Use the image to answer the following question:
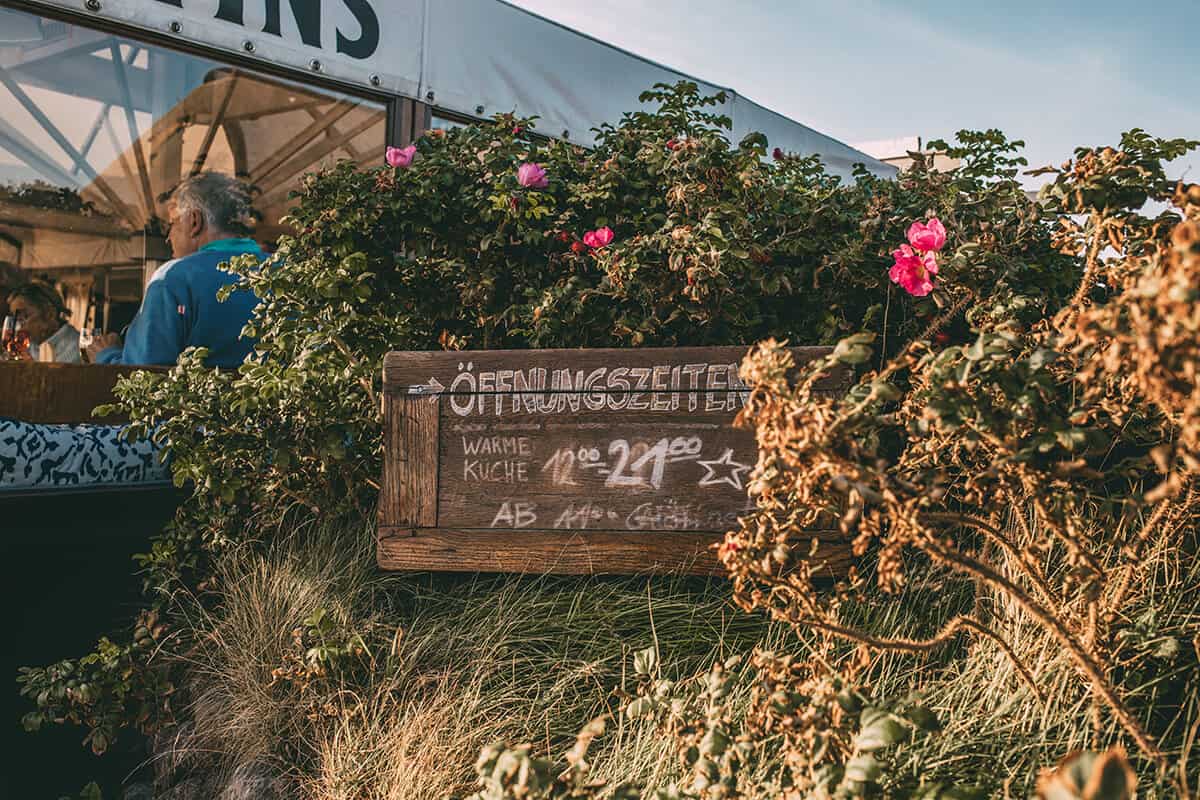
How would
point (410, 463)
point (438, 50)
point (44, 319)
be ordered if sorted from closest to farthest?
1. point (410, 463)
2. point (438, 50)
3. point (44, 319)

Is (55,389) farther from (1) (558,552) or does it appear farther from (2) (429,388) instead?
(1) (558,552)

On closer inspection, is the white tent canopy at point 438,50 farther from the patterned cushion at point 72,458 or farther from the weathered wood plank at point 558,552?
the weathered wood plank at point 558,552

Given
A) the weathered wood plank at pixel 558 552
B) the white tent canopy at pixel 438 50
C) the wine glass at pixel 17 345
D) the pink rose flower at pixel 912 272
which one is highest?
the white tent canopy at pixel 438 50

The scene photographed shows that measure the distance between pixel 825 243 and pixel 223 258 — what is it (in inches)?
89.0

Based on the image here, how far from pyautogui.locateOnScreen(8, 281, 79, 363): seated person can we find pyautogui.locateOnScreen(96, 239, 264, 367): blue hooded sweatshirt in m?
1.25

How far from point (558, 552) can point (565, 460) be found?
0.73 ft

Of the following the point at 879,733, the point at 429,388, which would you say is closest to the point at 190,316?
the point at 429,388

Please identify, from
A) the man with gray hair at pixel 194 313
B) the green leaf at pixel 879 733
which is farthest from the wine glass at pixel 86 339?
the green leaf at pixel 879 733

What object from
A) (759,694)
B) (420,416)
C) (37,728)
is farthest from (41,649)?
(759,694)

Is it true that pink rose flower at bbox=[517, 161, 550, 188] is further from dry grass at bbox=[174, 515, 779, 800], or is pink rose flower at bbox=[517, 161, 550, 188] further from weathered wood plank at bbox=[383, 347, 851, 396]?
dry grass at bbox=[174, 515, 779, 800]

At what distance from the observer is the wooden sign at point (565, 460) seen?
2170 mm

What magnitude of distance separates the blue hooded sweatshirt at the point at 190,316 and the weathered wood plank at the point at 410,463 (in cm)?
130

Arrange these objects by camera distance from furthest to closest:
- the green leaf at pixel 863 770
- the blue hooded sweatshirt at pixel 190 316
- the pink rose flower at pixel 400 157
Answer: the blue hooded sweatshirt at pixel 190 316 → the pink rose flower at pixel 400 157 → the green leaf at pixel 863 770

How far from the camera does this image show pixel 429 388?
2311 millimetres
